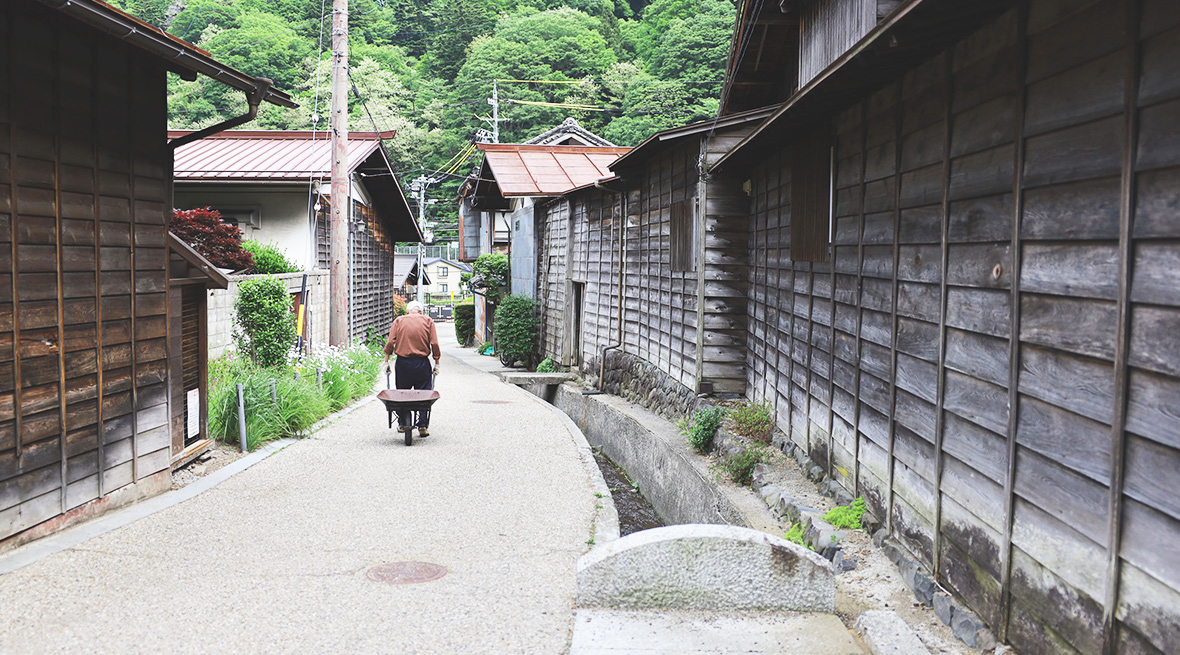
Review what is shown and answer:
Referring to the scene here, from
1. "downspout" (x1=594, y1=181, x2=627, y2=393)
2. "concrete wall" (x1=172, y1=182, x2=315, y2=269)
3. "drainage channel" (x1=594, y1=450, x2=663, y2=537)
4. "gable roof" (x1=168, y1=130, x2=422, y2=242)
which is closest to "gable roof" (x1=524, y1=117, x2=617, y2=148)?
"gable roof" (x1=168, y1=130, x2=422, y2=242)

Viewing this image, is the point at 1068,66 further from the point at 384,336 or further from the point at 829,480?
the point at 384,336

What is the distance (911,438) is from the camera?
Answer: 18.7 feet

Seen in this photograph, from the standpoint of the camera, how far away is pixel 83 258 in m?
6.63

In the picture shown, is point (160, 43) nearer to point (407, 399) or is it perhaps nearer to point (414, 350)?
point (407, 399)

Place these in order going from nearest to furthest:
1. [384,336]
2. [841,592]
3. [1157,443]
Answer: [1157,443], [841,592], [384,336]

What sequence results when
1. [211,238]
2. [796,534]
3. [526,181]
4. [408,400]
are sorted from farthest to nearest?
[526,181] → [211,238] → [408,400] → [796,534]

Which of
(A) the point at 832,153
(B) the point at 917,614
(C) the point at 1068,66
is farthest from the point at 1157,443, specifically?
(A) the point at 832,153

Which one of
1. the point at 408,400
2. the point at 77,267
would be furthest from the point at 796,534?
the point at 77,267

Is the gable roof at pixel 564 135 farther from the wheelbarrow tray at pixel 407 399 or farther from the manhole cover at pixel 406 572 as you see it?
the manhole cover at pixel 406 572

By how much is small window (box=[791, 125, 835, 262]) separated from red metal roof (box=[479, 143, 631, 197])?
15097mm

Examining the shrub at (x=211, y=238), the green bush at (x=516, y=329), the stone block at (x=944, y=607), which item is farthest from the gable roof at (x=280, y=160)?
the stone block at (x=944, y=607)

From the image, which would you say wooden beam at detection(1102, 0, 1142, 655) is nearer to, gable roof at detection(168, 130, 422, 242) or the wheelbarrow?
the wheelbarrow

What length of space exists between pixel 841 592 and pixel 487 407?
10326 mm

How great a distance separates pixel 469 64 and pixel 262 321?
4017 centimetres
